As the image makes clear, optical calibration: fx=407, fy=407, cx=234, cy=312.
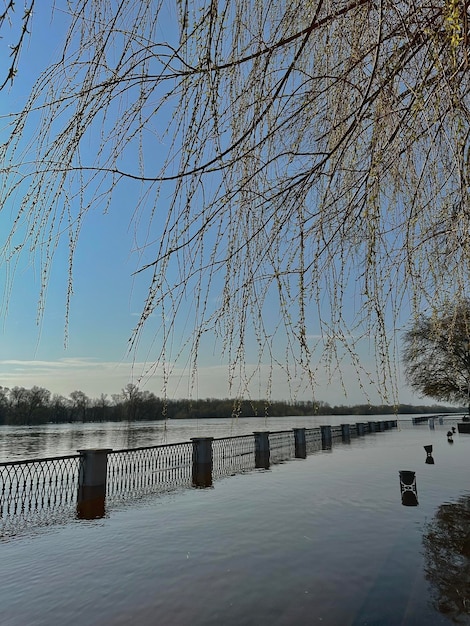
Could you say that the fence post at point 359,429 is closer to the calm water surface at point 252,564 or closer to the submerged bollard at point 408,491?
the calm water surface at point 252,564

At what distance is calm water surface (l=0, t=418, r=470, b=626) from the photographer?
352 cm

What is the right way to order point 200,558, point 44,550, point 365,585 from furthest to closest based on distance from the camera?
point 44,550 → point 200,558 → point 365,585

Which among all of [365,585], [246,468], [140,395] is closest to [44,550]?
[365,585]

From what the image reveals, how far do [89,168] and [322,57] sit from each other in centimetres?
114

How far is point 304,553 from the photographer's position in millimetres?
4891

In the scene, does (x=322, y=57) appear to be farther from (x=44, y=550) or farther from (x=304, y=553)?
(x=44, y=550)

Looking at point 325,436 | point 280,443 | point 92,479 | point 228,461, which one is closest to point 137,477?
point 92,479

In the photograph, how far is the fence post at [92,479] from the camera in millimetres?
8338

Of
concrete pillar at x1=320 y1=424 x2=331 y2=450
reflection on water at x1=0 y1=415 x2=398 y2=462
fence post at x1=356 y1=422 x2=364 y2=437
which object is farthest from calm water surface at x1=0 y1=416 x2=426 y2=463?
fence post at x1=356 y1=422 x2=364 y2=437

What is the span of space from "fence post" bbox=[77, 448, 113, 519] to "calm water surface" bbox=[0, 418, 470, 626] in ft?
2.40

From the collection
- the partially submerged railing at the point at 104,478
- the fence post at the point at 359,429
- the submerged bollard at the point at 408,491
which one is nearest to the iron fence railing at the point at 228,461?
the partially submerged railing at the point at 104,478

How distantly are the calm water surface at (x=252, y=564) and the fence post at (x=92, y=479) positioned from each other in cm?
73

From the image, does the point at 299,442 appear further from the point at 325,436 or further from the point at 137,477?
the point at 137,477

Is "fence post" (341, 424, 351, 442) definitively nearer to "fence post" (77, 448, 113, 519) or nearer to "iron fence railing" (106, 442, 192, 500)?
"iron fence railing" (106, 442, 192, 500)
